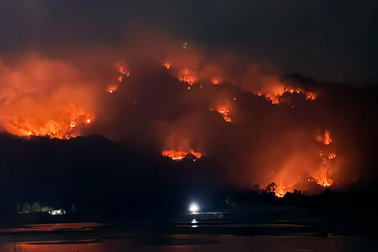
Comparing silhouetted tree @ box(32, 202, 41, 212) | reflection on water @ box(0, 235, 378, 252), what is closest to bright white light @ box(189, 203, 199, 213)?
silhouetted tree @ box(32, 202, 41, 212)

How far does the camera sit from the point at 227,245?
4256 centimetres

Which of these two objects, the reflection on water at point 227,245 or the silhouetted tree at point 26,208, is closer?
the reflection on water at point 227,245

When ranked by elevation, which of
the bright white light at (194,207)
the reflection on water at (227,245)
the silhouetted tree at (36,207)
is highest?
the silhouetted tree at (36,207)

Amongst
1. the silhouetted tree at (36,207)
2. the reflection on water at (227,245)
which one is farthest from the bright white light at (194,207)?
the reflection on water at (227,245)

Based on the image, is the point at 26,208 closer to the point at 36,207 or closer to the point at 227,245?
the point at 36,207

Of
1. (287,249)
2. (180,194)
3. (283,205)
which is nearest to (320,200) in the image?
(283,205)

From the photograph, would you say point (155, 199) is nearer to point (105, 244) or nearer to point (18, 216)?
point (18, 216)

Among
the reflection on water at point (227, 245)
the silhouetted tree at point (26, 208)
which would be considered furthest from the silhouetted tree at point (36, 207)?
the reflection on water at point (227, 245)

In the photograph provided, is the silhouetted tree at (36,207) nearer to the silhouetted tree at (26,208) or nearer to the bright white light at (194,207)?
the silhouetted tree at (26,208)

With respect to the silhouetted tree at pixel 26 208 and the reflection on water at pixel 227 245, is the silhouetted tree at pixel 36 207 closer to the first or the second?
the silhouetted tree at pixel 26 208

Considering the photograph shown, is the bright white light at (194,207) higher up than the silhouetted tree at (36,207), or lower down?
lower down

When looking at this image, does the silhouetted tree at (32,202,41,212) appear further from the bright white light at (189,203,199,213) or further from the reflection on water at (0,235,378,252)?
the reflection on water at (0,235,378,252)

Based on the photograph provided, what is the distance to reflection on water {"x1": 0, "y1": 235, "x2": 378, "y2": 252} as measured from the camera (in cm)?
3928

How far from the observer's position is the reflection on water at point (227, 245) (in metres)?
39.3
